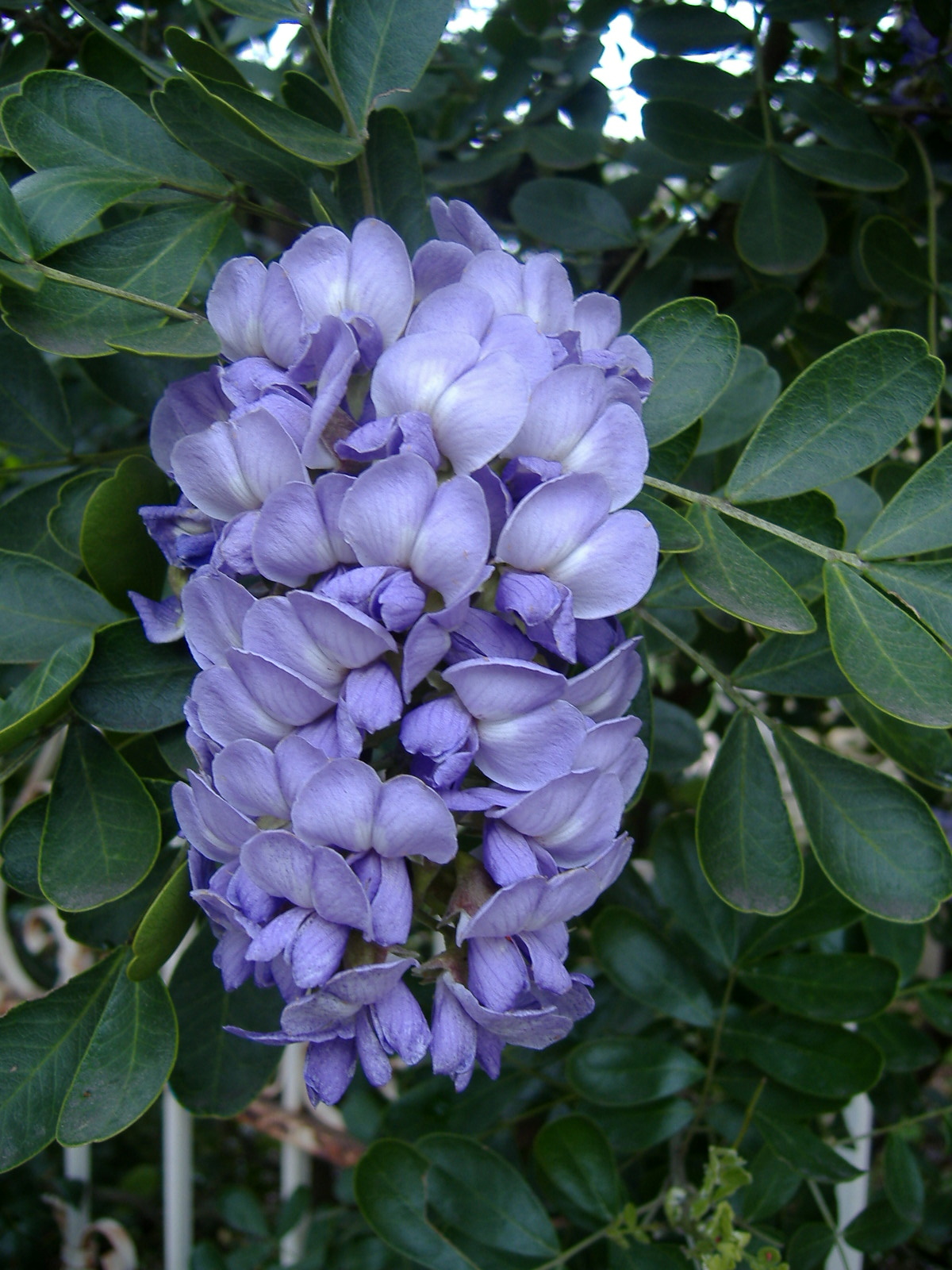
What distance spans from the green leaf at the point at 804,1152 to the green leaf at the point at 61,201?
0.89 metres

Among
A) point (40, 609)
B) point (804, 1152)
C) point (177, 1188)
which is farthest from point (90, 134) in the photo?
point (177, 1188)

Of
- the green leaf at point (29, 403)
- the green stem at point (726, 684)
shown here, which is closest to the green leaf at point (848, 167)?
the green stem at point (726, 684)

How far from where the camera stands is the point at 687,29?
0.98 m

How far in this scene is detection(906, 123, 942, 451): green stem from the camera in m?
0.98

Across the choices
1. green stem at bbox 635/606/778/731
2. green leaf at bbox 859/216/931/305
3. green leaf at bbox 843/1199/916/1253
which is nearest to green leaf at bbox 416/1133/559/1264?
green leaf at bbox 843/1199/916/1253

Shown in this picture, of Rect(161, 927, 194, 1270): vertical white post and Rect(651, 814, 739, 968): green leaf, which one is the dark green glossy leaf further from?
Rect(161, 927, 194, 1270): vertical white post

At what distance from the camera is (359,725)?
47cm

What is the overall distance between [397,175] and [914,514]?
1.38ft

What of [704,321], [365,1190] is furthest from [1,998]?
[704,321]

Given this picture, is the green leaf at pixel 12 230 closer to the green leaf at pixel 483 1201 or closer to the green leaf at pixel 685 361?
the green leaf at pixel 685 361

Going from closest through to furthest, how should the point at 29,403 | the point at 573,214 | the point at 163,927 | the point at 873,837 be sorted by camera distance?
1. the point at 163,927
2. the point at 873,837
3. the point at 29,403
4. the point at 573,214

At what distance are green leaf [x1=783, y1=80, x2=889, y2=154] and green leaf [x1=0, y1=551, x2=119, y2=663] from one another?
2.67ft

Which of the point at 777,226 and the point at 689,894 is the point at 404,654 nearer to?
the point at 689,894

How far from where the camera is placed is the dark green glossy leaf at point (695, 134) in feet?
3.07
